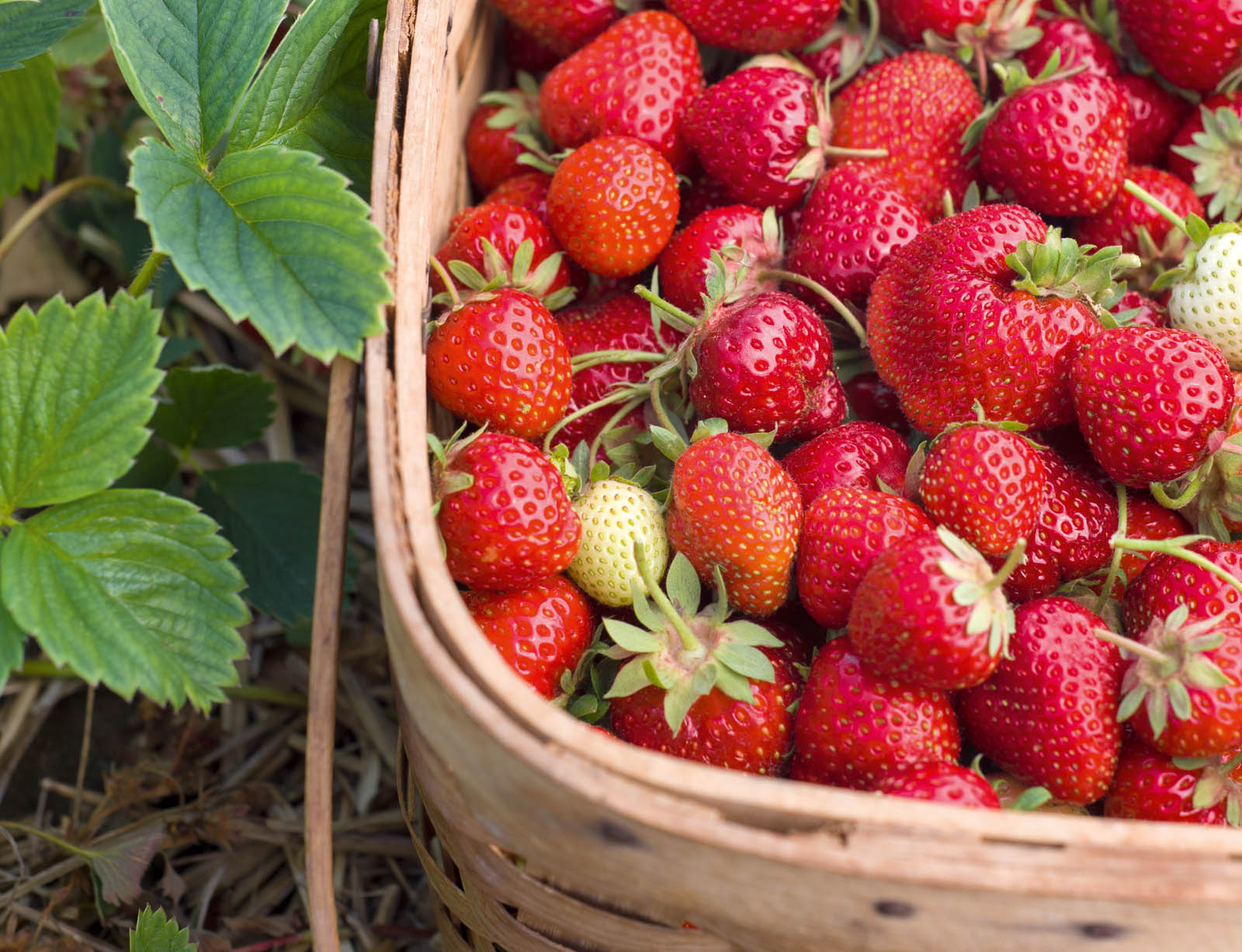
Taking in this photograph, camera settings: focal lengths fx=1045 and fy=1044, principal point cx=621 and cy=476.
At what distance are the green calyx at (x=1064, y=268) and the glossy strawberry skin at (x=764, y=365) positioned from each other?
0.18 meters

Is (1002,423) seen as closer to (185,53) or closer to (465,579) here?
(465,579)

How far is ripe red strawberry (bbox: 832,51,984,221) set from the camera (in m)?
1.11

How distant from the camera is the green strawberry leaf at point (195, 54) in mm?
864

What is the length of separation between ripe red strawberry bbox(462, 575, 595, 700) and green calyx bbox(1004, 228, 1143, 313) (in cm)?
48

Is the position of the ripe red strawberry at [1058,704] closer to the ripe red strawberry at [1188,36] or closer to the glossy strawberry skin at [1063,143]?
the glossy strawberry skin at [1063,143]

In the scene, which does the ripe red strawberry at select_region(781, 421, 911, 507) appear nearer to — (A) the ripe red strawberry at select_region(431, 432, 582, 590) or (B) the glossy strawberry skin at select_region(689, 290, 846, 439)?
(B) the glossy strawberry skin at select_region(689, 290, 846, 439)

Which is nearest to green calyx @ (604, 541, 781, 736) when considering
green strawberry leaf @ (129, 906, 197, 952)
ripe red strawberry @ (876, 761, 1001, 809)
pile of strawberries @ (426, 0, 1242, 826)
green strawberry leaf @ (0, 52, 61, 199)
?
pile of strawberries @ (426, 0, 1242, 826)

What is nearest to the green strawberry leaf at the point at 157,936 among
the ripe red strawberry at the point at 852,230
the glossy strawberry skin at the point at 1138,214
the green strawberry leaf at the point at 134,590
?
the green strawberry leaf at the point at 134,590

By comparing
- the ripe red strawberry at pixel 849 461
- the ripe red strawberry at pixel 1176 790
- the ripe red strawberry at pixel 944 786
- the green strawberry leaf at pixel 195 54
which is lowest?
the ripe red strawberry at pixel 1176 790

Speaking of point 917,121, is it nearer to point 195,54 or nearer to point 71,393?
point 195,54

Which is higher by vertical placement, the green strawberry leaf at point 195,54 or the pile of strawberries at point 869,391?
the green strawberry leaf at point 195,54

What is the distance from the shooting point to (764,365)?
92cm

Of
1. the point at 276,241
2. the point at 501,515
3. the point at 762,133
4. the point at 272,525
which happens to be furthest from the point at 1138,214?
the point at 272,525

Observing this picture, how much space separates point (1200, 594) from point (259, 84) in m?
0.89
